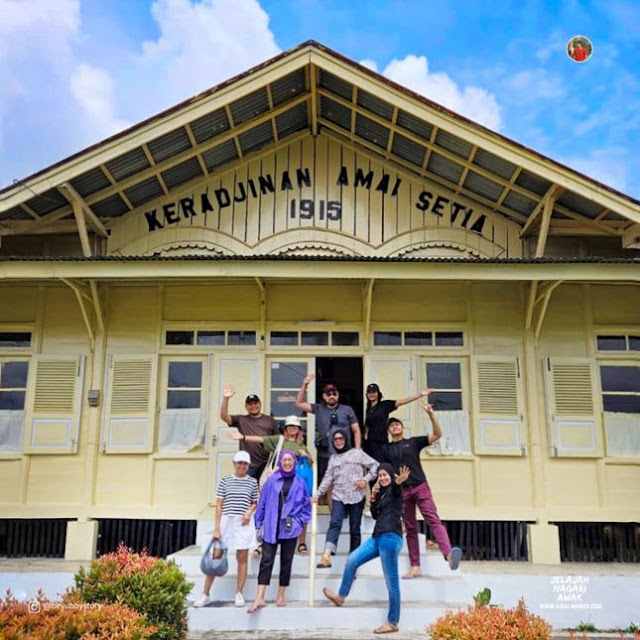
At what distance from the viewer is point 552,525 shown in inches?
383

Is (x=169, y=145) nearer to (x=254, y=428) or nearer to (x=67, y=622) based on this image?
(x=254, y=428)

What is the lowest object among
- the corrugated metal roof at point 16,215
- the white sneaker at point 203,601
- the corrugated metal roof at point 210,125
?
the white sneaker at point 203,601

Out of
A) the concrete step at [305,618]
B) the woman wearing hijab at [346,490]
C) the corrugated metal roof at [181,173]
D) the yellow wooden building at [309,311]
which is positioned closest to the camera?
the concrete step at [305,618]

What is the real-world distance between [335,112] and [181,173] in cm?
250

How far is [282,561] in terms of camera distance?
697 centimetres

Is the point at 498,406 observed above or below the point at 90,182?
below

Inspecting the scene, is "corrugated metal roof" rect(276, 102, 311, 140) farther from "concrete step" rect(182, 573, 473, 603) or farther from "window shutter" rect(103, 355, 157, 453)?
"concrete step" rect(182, 573, 473, 603)

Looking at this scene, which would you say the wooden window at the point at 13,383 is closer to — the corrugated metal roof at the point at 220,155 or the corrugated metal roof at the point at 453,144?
the corrugated metal roof at the point at 220,155

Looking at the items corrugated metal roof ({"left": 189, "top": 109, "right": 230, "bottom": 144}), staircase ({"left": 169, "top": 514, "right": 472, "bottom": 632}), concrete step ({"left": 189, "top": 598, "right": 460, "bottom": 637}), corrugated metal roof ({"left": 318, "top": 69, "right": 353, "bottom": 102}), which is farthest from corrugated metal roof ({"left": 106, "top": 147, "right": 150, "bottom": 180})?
concrete step ({"left": 189, "top": 598, "right": 460, "bottom": 637})

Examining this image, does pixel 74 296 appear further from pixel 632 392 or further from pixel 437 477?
pixel 632 392

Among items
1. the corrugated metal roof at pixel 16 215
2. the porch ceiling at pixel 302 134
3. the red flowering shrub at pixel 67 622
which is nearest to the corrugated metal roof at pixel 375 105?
the porch ceiling at pixel 302 134

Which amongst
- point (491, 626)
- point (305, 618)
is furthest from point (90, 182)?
point (491, 626)

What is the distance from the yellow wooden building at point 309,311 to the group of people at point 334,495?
1817 millimetres

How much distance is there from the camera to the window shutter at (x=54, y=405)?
33.1ft
